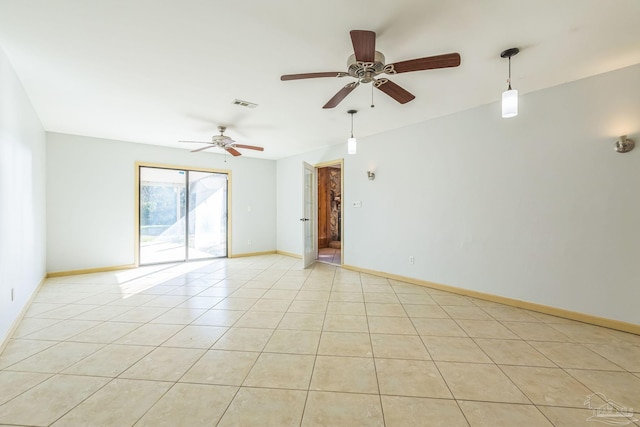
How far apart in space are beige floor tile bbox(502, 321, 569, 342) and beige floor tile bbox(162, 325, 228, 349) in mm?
2829

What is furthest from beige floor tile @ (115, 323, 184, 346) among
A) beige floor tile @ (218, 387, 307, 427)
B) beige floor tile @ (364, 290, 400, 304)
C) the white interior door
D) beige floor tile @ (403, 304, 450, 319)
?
the white interior door

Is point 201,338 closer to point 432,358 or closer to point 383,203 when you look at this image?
point 432,358

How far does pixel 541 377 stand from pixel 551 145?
7.94ft

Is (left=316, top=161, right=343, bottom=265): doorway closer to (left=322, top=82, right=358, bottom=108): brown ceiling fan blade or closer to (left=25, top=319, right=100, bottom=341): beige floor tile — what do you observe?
(left=322, top=82, right=358, bottom=108): brown ceiling fan blade

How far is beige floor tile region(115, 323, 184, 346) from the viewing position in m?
2.35

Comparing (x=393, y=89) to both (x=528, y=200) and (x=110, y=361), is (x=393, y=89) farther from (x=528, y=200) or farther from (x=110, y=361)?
(x=110, y=361)

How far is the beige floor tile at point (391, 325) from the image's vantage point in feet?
8.40

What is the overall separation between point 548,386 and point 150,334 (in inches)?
125

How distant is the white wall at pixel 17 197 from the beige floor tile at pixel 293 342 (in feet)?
7.46

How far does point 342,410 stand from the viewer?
60.9 inches

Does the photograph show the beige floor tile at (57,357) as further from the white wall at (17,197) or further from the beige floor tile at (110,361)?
the white wall at (17,197)

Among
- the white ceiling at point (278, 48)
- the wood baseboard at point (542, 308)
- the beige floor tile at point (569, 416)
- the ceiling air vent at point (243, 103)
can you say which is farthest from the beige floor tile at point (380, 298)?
the ceiling air vent at point (243, 103)

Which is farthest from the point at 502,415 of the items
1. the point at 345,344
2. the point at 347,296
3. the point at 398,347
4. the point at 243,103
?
the point at 243,103

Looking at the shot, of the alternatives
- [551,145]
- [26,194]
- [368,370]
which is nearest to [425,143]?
[551,145]
